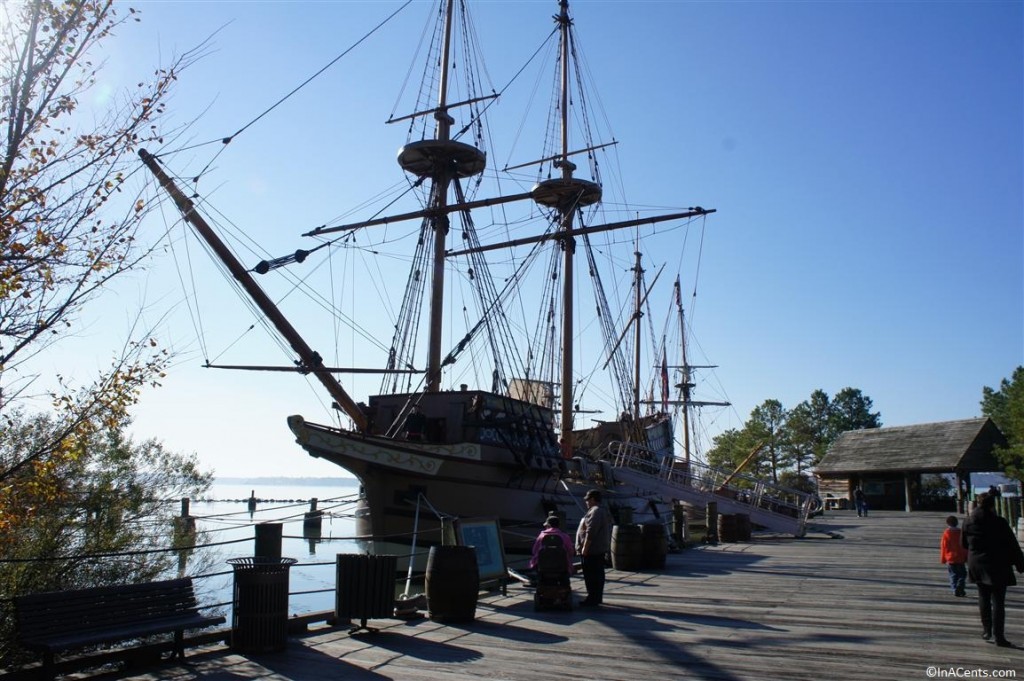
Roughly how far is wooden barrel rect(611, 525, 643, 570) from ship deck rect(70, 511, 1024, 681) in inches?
56.8

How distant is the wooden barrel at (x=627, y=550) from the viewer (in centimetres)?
1500

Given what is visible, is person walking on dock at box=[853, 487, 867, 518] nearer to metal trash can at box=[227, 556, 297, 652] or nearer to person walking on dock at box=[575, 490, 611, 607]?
person walking on dock at box=[575, 490, 611, 607]

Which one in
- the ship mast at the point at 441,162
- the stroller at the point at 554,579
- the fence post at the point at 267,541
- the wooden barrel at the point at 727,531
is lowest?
the wooden barrel at the point at 727,531

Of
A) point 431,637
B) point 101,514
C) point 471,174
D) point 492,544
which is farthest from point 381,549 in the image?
point 471,174

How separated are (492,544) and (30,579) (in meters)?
6.01

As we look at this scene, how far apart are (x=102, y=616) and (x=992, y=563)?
327 inches

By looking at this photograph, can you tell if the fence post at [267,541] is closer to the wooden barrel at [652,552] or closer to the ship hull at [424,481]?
the wooden barrel at [652,552]

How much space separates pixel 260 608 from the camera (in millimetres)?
7883

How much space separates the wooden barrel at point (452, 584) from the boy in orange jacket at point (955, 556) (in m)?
6.55

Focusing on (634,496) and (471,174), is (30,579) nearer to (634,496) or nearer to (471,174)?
(634,496)

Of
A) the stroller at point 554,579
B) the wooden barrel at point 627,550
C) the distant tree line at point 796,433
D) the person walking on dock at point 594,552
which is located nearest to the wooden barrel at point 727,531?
the wooden barrel at point 627,550

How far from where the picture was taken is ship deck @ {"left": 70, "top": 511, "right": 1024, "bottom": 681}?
7.06 m

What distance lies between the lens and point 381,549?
21.6m

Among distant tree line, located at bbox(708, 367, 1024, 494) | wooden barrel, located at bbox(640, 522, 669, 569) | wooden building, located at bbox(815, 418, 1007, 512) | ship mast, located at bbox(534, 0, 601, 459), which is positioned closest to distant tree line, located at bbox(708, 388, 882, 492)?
distant tree line, located at bbox(708, 367, 1024, 494)
